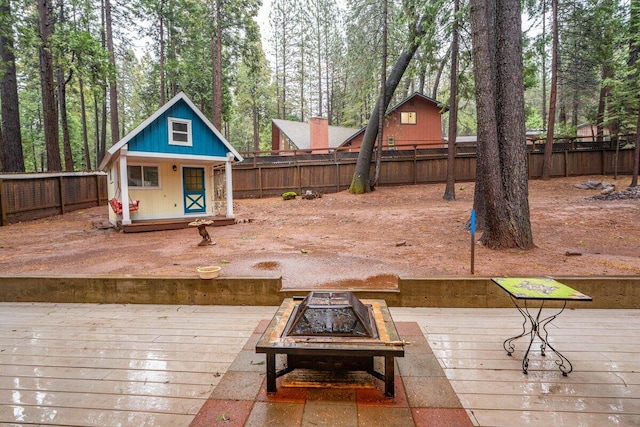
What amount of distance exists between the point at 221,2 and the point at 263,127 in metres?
20.9

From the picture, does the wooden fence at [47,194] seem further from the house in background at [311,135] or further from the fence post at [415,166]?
the fence post at [415,166]

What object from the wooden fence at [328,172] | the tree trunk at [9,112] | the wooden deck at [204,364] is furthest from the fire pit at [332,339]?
the tree trunk at [9,112]

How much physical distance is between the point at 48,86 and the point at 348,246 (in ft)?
45.1

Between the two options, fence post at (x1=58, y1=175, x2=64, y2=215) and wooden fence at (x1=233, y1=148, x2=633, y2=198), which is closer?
fence post at (x1=58, y1=175, x2=64, y2=215)

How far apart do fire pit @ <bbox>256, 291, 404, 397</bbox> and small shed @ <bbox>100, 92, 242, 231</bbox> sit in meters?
8.87

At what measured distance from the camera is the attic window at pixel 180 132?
33.4 ft

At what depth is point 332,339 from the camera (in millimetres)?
2174

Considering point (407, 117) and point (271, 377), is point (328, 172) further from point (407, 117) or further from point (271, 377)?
point (271, 377)

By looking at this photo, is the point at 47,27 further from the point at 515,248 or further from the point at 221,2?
the point at 515,248

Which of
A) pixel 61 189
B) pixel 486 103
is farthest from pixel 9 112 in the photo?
pixel 486 103

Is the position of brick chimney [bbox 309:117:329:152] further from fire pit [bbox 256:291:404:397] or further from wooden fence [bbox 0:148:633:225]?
fire pit [bbox 256:291:404:397]

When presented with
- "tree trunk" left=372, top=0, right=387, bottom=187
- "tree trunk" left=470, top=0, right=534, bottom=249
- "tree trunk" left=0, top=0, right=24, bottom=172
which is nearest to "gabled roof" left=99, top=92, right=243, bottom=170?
"tree trunk" left=0, top=0, right=24, bottom=172

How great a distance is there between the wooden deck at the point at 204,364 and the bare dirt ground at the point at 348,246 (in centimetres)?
131

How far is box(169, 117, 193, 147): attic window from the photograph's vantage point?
401 inches
